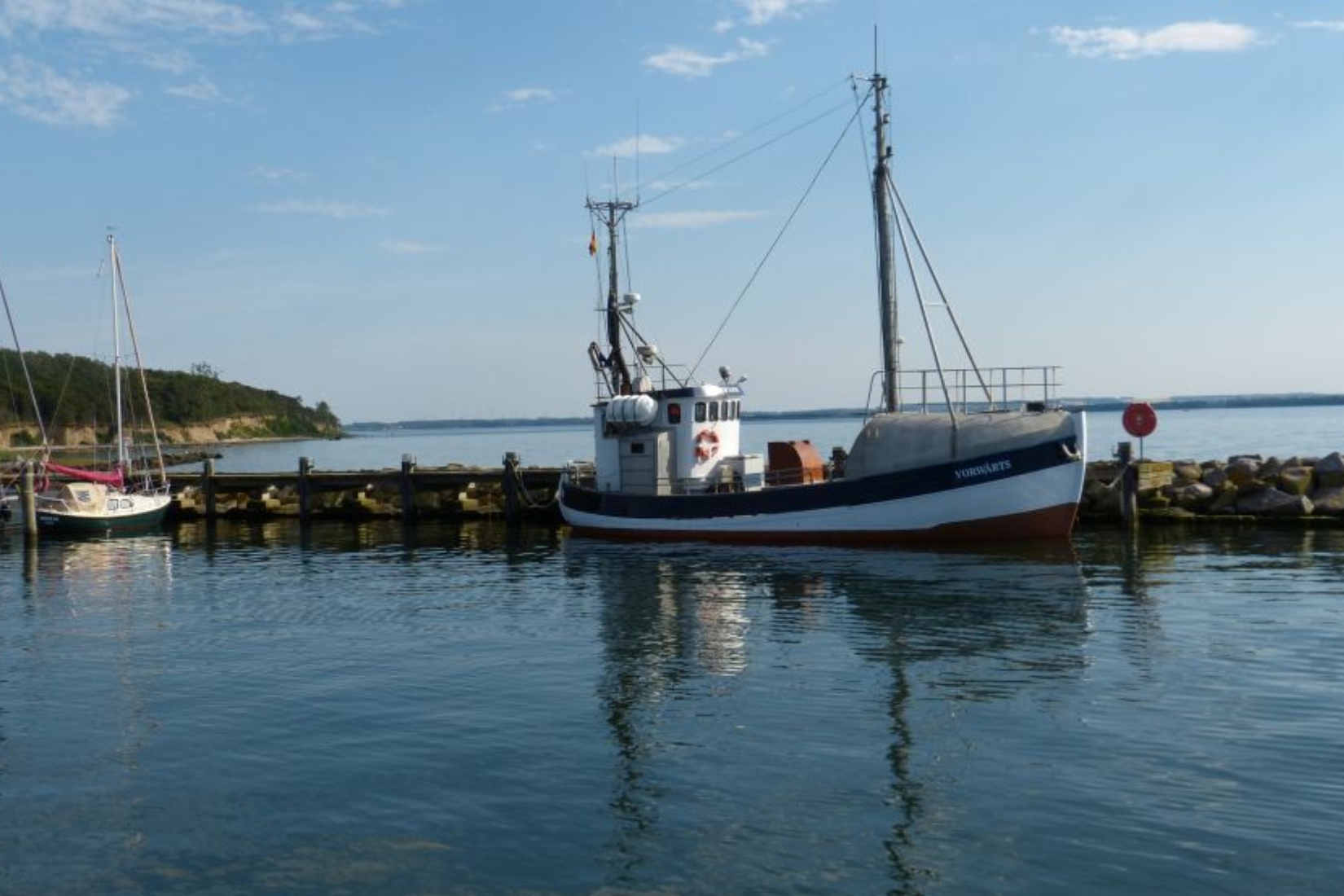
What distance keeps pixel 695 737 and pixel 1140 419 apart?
76.7 ft

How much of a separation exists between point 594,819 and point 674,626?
9655mm

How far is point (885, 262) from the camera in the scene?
30938mm

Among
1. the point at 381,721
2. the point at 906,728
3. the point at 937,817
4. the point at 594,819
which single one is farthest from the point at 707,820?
the point at 381,721

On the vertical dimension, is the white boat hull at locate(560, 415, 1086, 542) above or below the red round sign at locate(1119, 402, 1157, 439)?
below

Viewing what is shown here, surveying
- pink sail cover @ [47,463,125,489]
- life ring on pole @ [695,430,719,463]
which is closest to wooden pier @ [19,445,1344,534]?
pink sail cover @ [47,463,125,489]

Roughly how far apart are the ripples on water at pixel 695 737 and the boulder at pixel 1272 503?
7093 millimetres

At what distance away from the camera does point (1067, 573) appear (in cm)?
2433

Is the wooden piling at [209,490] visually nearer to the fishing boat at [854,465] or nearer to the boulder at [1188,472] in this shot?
the fishing boat at [854,465]

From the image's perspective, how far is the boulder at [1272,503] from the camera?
31031 mm

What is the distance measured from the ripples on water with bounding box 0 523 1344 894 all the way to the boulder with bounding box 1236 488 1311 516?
709cm

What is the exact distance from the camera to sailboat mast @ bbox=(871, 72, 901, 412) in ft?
99.8

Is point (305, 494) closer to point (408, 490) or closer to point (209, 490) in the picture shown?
point (209, 490)

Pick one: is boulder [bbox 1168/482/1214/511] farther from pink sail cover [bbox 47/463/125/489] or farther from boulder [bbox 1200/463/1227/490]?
pink sail cover [bbox 47/463/125/489]

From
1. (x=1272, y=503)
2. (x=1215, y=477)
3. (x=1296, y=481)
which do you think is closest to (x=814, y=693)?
(x=1272, y=503)
